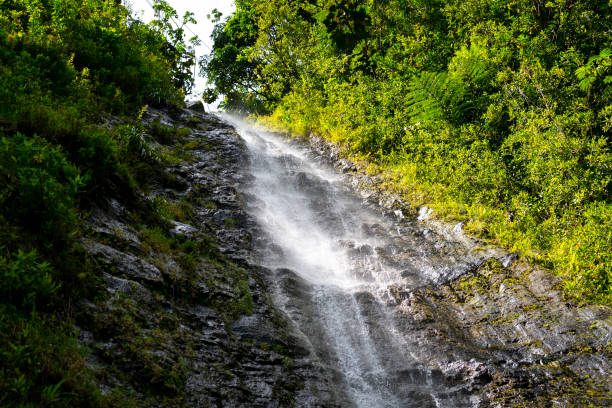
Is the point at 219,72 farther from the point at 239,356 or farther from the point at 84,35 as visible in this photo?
the point at 239,356

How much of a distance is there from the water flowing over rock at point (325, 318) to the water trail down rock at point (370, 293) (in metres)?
0.03

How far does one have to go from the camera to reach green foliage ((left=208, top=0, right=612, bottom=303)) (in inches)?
293

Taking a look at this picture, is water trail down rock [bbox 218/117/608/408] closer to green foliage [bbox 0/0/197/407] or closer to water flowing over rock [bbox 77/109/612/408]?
water flowing over rock [bbox 77/109/612/408]

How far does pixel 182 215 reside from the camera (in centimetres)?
825

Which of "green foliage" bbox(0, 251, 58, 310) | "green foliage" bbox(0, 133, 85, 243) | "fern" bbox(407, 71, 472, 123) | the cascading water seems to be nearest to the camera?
"green foliage" bbox(0, 251, 58, 310)

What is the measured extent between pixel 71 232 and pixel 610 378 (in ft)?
22.5

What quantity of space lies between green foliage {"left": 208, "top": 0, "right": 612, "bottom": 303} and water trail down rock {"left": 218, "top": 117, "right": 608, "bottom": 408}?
4.43 ft

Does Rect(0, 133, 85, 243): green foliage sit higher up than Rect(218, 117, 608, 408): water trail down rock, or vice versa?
Rect(0, 133, 85, 243): green foliage

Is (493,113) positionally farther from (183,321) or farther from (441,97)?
(183,321)

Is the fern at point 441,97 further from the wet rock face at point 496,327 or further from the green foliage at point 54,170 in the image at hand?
the green foliage at point 54,170

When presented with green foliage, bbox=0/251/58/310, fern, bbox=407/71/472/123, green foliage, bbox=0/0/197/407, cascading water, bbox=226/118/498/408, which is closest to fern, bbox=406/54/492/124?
fern, bbox=407/71/472/123

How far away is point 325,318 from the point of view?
7211mm

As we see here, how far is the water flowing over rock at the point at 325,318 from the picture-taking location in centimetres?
468

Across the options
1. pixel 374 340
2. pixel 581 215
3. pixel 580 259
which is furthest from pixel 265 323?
pixel 581 215
